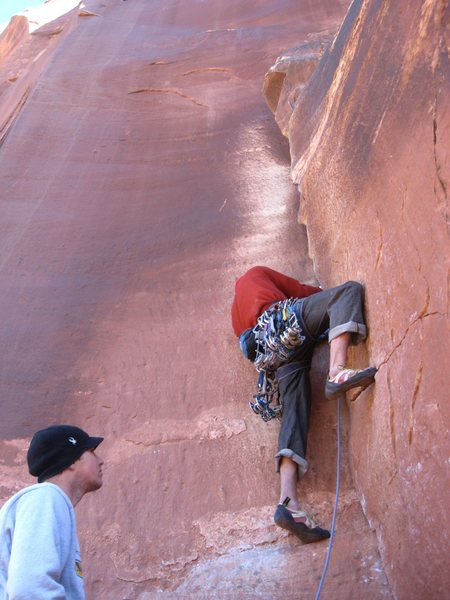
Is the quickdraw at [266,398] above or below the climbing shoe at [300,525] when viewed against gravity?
above

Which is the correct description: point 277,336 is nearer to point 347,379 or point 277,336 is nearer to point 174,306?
point 347,379

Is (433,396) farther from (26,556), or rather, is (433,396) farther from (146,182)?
(146,182)

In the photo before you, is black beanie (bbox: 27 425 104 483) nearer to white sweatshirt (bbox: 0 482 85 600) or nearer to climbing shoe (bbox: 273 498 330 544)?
white sweatshirt (bbox: 0 482 85 600)

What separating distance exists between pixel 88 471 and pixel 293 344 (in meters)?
1.55

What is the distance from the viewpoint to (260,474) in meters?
3.49

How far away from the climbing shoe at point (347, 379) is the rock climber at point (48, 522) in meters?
1.16

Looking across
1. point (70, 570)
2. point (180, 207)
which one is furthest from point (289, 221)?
point (70, 570)

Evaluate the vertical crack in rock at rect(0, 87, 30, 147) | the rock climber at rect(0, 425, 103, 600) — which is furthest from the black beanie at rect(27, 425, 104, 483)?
the vertical crack in rock at rect(0, 87, 30, 147)

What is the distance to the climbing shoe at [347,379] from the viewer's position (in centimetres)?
307

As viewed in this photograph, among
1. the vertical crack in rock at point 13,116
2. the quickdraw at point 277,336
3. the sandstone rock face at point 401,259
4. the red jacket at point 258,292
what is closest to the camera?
the sandstone rock face at point 401,259

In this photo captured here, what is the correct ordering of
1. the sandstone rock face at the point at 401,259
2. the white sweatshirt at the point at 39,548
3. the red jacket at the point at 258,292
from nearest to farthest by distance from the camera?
the white sweatshirt at the point at 39,548
the sandstone rock face at the point at 401,259
the red jacket at the point at 258,292

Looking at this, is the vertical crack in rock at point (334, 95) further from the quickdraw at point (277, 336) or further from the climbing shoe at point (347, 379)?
the climbing shoe at point (347, 379)

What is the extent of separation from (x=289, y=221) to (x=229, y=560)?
225cm

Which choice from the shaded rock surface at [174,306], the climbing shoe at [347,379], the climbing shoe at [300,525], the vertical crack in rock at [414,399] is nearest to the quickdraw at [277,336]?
the shaded rock surface at [174,306]
